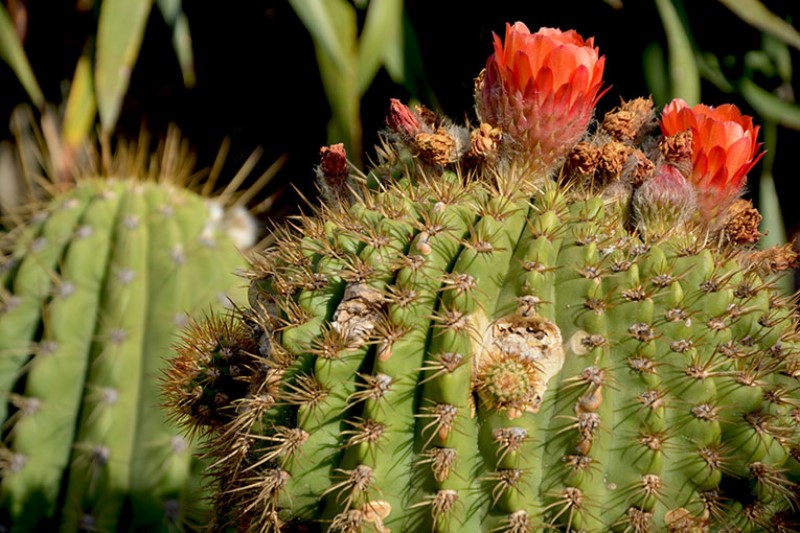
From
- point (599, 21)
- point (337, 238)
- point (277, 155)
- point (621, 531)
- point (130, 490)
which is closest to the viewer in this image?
point (621, 531)

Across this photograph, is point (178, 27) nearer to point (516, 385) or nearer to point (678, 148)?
point (678, 148)

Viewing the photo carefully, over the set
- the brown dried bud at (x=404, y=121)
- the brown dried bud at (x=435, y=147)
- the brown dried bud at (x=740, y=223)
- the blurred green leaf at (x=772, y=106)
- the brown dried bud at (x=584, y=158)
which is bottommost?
the brown dried bud at (x=740, y=223)

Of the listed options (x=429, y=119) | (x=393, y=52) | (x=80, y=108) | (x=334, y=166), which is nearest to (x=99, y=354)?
(x=334, y=166)

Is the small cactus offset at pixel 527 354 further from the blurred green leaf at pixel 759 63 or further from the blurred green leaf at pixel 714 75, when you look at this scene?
the blurred green leaf at pixel 759 63

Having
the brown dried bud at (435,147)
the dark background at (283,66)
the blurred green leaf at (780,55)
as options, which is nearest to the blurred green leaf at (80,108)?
the dark background at (283,66)

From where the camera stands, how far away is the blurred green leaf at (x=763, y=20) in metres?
1.88

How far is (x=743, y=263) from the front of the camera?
2.80ft

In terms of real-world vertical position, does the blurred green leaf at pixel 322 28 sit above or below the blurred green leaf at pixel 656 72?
above

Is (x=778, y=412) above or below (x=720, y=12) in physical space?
below

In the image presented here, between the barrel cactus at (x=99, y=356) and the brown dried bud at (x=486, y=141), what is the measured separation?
1.90ft

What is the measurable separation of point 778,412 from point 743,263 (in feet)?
0.58

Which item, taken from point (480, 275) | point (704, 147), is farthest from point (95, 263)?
point (704, 147)

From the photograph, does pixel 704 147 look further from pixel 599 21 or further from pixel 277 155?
pixel 277 155

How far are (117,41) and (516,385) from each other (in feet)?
4.54
